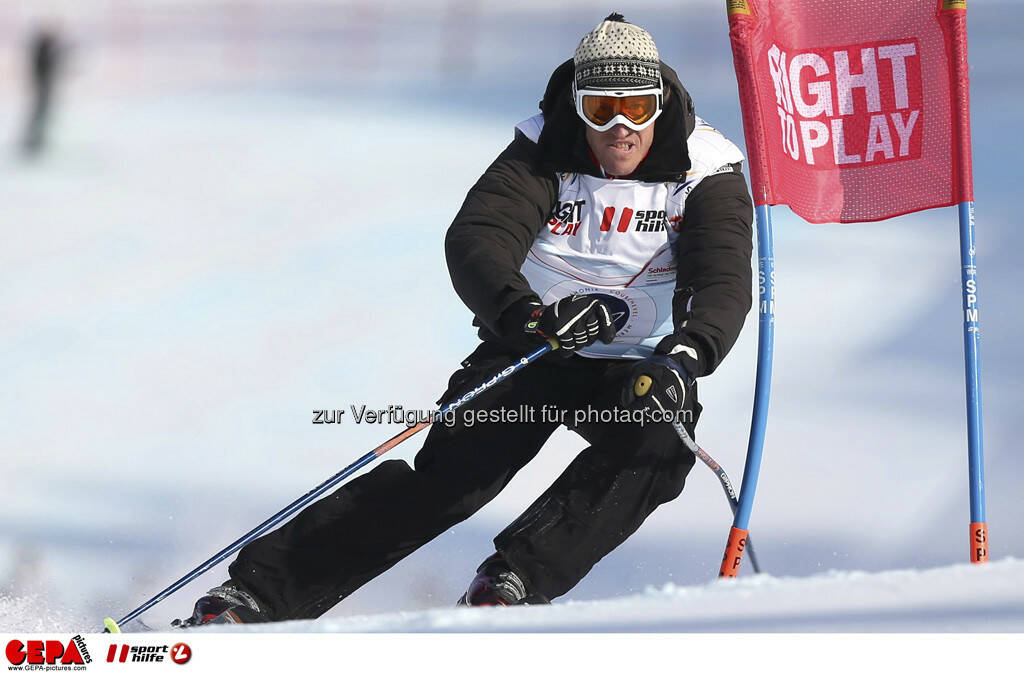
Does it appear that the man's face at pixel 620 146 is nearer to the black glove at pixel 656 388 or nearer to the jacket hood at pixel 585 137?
the jacket hood at pixel 585 137

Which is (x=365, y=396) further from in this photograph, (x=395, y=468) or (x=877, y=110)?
(x=877, y=110)

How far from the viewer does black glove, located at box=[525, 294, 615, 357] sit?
9.27 ft

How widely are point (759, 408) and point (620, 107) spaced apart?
837 mm

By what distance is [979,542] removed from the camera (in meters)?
2.93

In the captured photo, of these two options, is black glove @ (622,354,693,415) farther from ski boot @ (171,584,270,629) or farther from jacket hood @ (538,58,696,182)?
ski boot @ (171,584,270,629)

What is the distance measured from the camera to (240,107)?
7.72 meters

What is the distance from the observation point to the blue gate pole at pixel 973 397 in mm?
2939

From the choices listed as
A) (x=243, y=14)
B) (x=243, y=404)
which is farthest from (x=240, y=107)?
(x=243, y=404)

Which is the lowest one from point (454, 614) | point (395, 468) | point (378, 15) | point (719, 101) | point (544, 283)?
point (454, 614)

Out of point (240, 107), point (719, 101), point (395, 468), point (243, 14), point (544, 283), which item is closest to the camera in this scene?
point (395, 468)

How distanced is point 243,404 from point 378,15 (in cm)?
383
